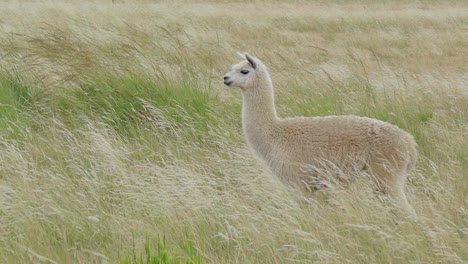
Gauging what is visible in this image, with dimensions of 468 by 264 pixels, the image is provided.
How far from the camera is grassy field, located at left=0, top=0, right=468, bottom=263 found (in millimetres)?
4141

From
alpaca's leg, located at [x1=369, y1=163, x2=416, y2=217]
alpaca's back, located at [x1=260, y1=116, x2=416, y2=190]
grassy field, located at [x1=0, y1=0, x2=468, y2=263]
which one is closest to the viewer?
grassy field, located at [x1=0, y1=0, x2=468, y2=263]

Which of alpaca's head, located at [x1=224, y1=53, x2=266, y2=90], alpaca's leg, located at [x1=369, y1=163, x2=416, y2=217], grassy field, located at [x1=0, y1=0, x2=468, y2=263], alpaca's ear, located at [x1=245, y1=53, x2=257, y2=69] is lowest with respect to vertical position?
grassy field, located at [x1=0, y1=0, x2=468, y2=263]

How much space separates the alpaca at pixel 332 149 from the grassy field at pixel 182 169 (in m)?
0.14

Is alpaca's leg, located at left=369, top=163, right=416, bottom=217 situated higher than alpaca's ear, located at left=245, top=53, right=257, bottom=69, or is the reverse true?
alpaca's ear, located at left=245, top=53, right=257, bottom=69

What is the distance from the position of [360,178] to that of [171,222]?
1453mm

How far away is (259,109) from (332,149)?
3.00 feet

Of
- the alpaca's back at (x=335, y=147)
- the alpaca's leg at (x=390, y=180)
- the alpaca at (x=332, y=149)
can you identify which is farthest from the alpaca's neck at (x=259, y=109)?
the alpaca's leg at (x=390, y=180)

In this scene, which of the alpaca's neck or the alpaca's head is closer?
the alpaca's neck

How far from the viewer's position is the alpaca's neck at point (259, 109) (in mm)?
5852

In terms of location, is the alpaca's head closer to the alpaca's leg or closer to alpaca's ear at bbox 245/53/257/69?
alpaca's ear at bbox 245/53/257/69

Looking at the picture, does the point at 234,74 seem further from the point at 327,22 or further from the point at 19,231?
the point at 327,22

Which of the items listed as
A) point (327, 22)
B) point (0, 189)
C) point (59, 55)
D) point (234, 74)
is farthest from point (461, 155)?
point (327, 22)

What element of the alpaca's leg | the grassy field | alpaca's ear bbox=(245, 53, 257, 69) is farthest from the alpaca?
alpaca's ear bbox=(245, 53, 257, 69)

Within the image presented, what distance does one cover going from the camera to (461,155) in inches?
248
